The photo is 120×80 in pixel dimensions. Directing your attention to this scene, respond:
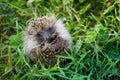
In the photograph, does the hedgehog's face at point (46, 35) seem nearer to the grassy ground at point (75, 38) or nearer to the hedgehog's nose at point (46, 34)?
the hedgehog's nose at point (46, 34)

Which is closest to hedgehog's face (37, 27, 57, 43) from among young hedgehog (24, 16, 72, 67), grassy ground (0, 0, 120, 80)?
young hedgehog (24, 16, 72, 67)

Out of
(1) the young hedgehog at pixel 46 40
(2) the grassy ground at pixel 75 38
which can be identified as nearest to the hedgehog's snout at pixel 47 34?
(1) the young hedgehog at pixel 46 40

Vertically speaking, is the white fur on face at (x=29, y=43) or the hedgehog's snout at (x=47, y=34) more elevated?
the hedgehog's snout at (x=47, y=34)

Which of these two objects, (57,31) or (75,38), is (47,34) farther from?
(75,38)

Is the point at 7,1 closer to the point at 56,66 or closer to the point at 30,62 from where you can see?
the point at 30,62

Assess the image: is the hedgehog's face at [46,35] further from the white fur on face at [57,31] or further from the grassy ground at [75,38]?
the grassy ground at [75,38]

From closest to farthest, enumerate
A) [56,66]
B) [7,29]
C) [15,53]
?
[56,66]
[15,53]
[7,29]

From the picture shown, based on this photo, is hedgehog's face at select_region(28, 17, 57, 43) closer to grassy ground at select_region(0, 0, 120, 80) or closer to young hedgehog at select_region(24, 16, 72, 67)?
young hedgehog at select_region(24, 16, 72, 67)

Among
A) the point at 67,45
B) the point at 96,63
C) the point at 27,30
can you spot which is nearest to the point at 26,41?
the point at 27,30
